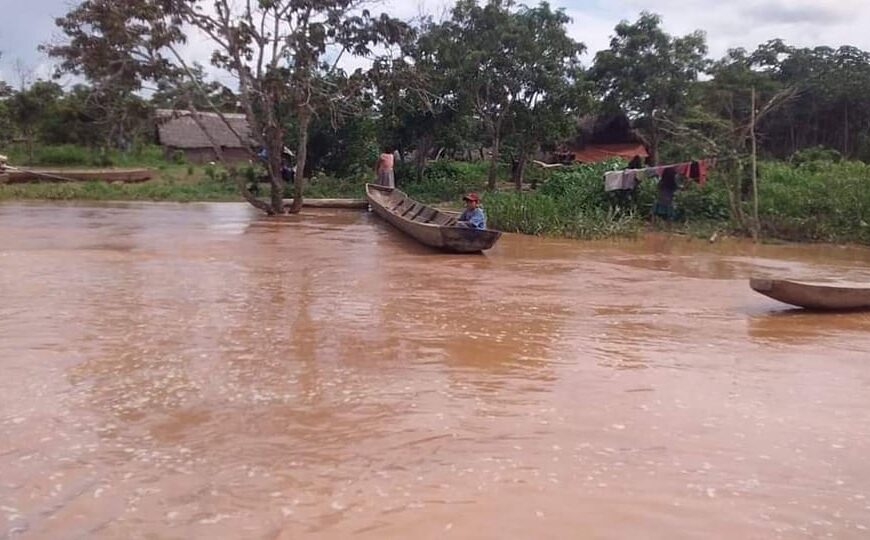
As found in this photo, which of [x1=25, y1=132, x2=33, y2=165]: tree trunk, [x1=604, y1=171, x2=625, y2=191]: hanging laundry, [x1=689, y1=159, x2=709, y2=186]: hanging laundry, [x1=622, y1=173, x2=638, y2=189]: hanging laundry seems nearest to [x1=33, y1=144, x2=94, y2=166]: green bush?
[x1=25, y1=132, x2=33, y2=165]: tree trunk

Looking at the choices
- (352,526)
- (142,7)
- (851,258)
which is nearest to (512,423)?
(352,526)

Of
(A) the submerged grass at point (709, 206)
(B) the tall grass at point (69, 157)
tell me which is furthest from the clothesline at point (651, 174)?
(B) the tall grass at point (69, 157)

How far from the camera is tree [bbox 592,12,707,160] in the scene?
850 inches

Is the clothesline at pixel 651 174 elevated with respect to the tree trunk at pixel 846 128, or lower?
lower

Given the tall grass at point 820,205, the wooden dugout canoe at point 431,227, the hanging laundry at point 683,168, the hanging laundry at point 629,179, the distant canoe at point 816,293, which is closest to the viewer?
the distant canoe at point 816,293

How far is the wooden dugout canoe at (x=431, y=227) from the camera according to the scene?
10.4 m

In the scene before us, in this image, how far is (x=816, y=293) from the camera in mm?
7023

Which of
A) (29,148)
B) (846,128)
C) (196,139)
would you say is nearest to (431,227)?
(846,128)

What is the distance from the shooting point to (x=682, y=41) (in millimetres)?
21844

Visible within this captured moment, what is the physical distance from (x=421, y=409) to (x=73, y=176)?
21057 mm

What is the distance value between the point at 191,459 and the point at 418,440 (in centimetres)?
101

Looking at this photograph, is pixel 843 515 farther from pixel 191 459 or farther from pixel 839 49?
pixel 839 49

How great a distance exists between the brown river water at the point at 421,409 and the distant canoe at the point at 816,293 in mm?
120

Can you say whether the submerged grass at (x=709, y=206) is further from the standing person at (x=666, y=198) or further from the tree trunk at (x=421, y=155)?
the tree trunk at (x=421, y=155)
